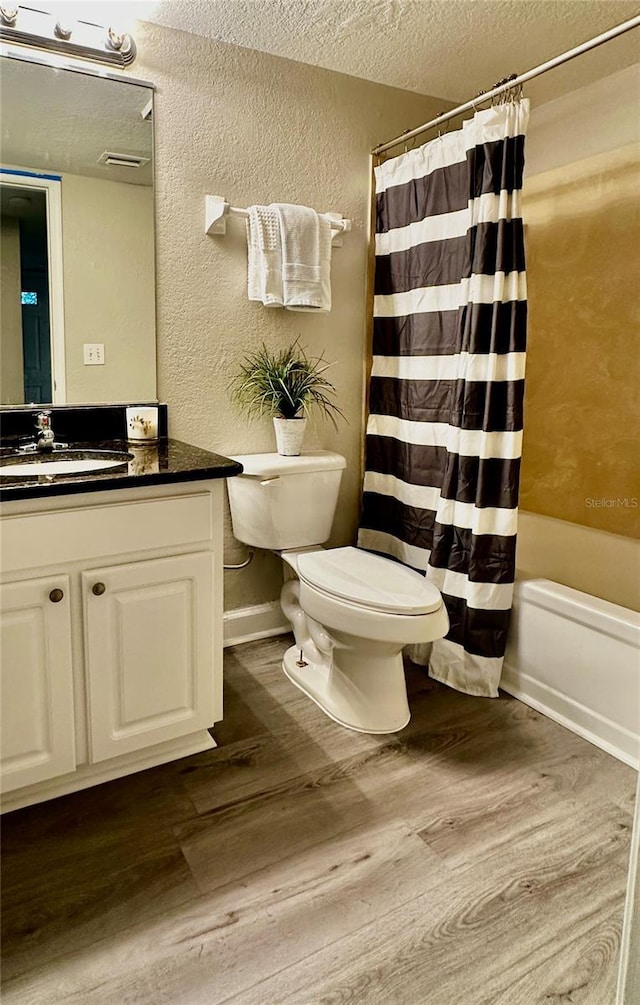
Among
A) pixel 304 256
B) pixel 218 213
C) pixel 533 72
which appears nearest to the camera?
pixel 533 72

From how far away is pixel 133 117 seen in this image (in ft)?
6.95

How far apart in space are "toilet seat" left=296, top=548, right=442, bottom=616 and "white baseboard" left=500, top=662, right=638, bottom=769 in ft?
1.72

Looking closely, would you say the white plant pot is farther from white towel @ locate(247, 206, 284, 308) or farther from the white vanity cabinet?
the white vanity cabinet

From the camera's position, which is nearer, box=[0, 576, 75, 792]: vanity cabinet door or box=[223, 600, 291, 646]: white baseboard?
box=[0, 576, 75, 792]: vanity cabinet door

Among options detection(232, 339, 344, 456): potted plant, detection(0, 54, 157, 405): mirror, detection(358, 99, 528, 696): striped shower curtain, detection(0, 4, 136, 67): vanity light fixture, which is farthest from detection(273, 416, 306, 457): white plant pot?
detection(0, 4, 136, 67): vanity light fixture

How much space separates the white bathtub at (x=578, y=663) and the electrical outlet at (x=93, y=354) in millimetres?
1560

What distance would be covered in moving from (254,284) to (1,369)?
0.88 metres

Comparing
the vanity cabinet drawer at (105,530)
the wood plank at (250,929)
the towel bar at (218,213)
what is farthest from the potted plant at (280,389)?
the wood plank at (250,929)

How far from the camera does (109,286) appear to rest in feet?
7.04

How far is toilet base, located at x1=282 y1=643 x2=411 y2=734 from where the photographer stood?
2.01 m

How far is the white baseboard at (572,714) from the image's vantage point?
190 centimetres

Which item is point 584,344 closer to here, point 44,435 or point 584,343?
point 584,343

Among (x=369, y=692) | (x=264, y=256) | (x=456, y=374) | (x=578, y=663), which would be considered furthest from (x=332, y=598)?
(x=264, y=256)

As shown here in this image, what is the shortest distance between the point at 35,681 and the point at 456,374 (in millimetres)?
1586
